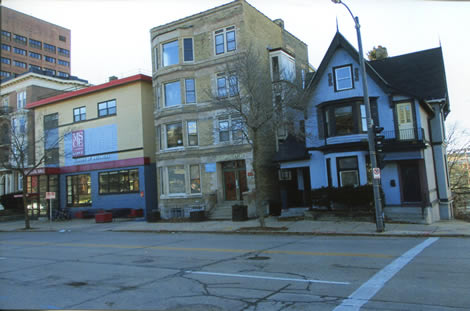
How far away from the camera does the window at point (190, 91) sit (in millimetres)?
26141

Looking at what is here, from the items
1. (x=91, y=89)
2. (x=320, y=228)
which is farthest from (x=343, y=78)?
(x=91, y=89)

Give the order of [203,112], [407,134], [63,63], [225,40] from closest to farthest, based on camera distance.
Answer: [407,134], [225,40], [203,112], [63,63]

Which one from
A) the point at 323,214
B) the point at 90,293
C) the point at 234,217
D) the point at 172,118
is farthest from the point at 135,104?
the point at 90,293

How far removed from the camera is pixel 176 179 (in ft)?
86.2

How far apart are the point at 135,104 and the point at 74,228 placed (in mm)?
9929

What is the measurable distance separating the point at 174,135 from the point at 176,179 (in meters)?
3.04

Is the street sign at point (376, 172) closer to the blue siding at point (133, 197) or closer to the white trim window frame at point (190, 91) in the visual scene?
the white trim window frame at point (190, 91)

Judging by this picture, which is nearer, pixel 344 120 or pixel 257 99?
pixel 257 99

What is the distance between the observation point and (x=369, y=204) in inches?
747

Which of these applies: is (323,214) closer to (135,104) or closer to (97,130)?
(135,104)

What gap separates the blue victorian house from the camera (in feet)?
65.2

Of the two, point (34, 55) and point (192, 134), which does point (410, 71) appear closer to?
point (192, 134)

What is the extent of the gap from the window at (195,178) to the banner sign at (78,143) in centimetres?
1079

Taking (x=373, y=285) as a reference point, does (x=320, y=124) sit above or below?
above
